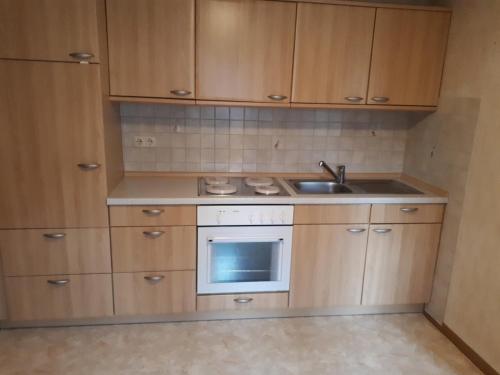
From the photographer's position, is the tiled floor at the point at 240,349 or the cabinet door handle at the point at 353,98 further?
the cabinet door handle at the point at 353,98

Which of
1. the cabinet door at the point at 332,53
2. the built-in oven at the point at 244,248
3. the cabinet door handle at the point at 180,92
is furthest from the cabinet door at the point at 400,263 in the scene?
the cabinet door handle at the point at 180,92

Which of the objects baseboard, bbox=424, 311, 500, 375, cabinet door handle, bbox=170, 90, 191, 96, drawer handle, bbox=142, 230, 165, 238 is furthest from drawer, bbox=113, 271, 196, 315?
baseboard, bbox=424, 311, 500, 375

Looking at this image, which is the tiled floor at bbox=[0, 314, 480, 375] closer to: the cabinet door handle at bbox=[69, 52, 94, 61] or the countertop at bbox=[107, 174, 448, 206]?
the countertop at bbox=[107, 174, 448, 206]

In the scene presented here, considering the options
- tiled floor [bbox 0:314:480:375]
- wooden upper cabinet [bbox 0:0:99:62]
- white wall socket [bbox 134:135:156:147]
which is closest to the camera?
wooden upper cabinet [bbox 0:0:99:62]

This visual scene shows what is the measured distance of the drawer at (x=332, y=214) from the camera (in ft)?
7.47

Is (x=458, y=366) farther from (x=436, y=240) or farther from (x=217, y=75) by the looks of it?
(x=217, y=75)

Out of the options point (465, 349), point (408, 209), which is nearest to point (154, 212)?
point (408, 209)

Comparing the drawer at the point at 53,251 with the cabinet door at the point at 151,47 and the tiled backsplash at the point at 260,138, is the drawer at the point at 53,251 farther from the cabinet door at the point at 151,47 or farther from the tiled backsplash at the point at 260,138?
the cabinet door at the point at 151,47

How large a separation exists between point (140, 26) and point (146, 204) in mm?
1011

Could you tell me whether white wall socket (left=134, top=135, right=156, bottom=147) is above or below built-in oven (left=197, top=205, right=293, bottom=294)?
above

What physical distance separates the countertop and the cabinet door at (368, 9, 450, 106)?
0.63 m

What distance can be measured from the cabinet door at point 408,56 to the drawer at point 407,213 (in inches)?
26.7

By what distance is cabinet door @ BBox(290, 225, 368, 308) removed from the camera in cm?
233

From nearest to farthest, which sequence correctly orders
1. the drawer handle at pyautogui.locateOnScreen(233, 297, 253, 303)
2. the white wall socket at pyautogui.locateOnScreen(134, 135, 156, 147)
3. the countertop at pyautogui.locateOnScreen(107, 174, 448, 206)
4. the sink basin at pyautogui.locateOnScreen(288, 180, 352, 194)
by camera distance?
the countertop at pyautogui.locateOnScreen(107, 174, 448, 206), the drawer handle at pyautogui.locateOnScreen(233, 297, 253, 303), the white wall socket at pyautogui.locateOnScreen(134, 135, 156, 147), the sink basin at pyautogui.locateOnScreen(288, 180, 352, 194)
